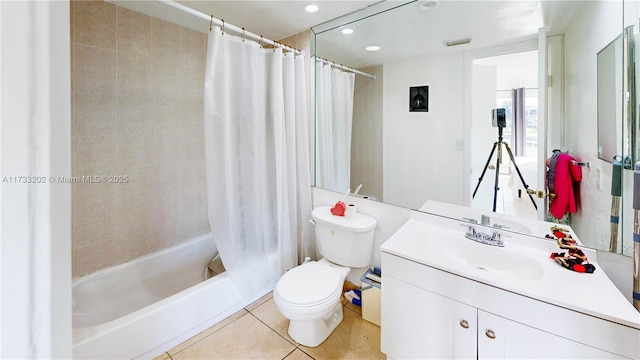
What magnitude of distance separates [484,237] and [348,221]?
837mm

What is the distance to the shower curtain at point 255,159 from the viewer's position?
1.76 meters

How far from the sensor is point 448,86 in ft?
5.37

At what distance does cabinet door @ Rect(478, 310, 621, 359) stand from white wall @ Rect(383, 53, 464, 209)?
73cm

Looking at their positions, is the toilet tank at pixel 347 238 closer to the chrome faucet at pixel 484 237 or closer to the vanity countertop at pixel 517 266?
the vanity countertop at pixel 517 266

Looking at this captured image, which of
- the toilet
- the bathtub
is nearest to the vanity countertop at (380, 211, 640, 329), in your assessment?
the toilet

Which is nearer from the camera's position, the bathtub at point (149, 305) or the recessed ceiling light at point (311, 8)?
the bathtub at point (149, 305)

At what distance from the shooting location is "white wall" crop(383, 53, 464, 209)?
1641mm

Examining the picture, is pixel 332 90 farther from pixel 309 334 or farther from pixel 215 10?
pixel 309 334

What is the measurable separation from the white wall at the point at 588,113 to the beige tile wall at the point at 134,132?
2.58 m

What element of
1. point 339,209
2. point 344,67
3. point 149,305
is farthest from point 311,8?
point 149,305

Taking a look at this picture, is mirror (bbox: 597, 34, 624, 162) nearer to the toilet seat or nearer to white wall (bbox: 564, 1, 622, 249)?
white wall (bbox: 564, 1, 622, 249)

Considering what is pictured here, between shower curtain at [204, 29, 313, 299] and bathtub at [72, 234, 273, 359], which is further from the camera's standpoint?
shower curtain at [204, 29, 313, 299]

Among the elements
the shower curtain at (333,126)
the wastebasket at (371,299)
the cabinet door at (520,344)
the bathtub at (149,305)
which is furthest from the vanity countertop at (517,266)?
the bathtub at (149,305)

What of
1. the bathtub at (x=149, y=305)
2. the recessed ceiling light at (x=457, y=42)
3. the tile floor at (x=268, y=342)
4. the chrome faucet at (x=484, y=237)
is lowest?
the tile floor at (x=268, y=342)
